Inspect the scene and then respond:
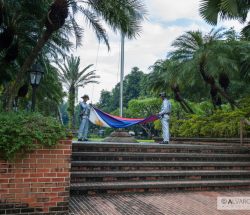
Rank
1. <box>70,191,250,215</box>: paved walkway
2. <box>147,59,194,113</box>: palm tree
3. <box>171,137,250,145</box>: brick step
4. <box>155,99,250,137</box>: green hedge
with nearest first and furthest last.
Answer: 1. <box>70,191,250,215</box>: paved walkway
2. <box>171,137,250,145</box>: brick step
3. <box>155,99,250,137</box>: green hedge
4. <box>147,59,194,113</box>: palm tree

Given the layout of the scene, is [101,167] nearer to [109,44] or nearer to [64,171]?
[64,171]

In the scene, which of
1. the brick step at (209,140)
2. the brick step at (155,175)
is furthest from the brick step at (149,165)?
the brick step at (209,140)

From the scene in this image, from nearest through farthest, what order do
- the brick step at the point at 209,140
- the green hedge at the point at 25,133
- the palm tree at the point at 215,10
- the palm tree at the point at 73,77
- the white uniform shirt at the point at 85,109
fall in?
1. the green hedge at the point at 25,133
2. the palm tree at the point at 215,10
3. the white uniform shirt at the point at 85,109
4. the brick step at the point at 209,140
5. the palm tree at the point at 73,77

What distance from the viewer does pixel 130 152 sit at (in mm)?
6496

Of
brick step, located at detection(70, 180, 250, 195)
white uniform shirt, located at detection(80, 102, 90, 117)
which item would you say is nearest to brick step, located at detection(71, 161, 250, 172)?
brick step, located at detection(70, 180, 250, 195)

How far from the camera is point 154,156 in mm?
6504

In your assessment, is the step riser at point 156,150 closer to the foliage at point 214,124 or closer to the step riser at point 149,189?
the step riser at point 149,189

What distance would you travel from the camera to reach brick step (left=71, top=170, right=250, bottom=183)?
5.41m

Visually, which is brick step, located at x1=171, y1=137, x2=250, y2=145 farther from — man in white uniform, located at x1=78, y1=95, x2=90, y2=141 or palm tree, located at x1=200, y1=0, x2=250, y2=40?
man in white uniform, located at x1=78, y1=95, x2=90, y2=141

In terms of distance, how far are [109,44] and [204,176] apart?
5.31m

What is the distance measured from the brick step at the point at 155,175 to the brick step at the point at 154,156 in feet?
1.67

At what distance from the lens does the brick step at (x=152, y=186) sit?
5.09m

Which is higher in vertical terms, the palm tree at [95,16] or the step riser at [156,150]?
the palm tree at [95,16]

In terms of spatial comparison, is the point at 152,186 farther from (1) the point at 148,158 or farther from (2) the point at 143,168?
(1) the point at 148,158
